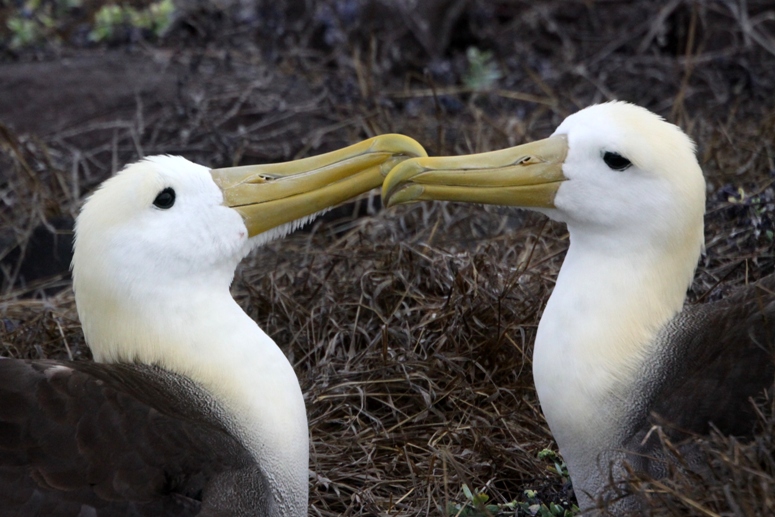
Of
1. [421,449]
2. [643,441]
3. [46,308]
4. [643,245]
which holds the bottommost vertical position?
[421,449]

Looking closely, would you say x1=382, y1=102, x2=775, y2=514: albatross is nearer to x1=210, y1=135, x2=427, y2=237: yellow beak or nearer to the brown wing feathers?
x1=210, y1=135, x2=427, y2=237: yellow beak

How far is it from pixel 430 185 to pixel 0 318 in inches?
87.2

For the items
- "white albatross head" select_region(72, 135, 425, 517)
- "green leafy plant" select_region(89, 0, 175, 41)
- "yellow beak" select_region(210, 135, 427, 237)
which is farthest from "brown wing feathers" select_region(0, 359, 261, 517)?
"green leafy plant" select_region(89, 0, 175, 41)

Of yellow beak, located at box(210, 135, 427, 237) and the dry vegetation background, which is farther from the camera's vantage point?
the dry vegetation background

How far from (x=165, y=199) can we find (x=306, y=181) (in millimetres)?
426

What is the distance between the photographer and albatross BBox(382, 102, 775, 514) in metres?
2.92

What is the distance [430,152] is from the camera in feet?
18.5

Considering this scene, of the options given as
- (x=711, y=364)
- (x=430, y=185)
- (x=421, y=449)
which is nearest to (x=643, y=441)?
(x=711, y=364)

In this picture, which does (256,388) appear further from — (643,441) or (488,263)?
(488,263)

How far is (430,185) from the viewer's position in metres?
3.16

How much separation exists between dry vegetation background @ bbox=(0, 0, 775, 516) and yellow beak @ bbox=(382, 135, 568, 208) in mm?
765

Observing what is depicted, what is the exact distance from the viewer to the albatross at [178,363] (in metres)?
2.75

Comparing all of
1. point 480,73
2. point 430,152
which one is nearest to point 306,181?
point 430,152

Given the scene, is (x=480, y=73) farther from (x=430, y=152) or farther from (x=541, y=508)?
(x=541, y=508)
